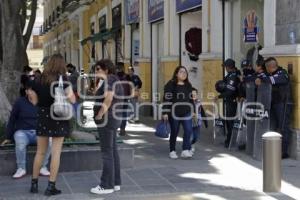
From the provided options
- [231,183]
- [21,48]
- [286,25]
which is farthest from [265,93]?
[21,48]

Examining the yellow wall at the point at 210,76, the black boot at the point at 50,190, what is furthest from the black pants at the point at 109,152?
the yellow wall at the point at 210,76

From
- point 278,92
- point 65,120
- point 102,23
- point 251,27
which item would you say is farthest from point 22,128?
point 102,23

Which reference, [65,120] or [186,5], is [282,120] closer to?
[65,120]

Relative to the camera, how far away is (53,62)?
311 inches

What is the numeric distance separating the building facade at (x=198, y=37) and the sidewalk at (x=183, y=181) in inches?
53.4

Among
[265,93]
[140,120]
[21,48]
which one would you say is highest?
[21,48]

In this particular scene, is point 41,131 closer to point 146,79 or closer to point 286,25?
point 286,25

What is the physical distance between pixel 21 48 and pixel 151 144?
13.0 ft

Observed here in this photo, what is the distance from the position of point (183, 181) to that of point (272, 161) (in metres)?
1.62

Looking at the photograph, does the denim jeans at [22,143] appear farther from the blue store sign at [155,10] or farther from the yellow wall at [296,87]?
the blue store sign at [155,10]

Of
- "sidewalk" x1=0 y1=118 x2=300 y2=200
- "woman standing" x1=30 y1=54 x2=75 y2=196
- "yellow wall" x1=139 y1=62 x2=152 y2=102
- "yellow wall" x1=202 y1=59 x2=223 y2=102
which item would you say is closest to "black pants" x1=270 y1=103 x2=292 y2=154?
"sidewalk" x1=0 y1=118 x2=300 y2=200

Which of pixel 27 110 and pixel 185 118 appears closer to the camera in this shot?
pixel 27 110

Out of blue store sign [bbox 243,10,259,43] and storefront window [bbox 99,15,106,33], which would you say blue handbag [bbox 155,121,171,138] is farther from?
storefront window [bbox 99,15,106,33]

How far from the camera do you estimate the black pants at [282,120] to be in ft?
35.0
